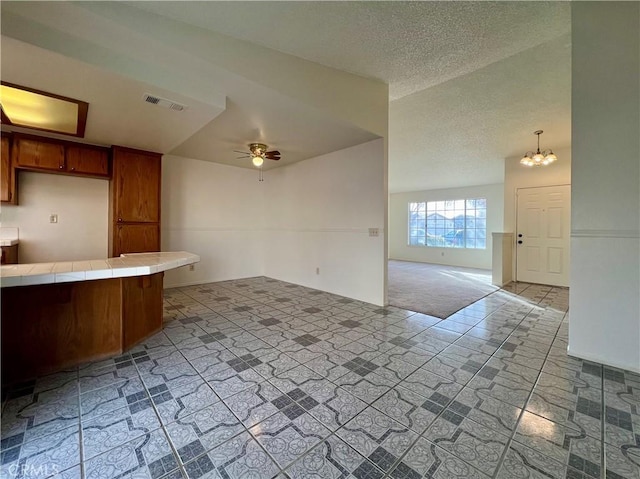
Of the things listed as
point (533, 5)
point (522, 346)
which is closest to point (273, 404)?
point (522, 346)

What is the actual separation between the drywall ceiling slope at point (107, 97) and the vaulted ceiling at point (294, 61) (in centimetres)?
1

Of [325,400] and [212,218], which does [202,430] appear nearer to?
[325,400]

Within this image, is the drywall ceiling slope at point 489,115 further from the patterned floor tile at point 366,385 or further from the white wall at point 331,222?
the patterned floor tile at point 366,385

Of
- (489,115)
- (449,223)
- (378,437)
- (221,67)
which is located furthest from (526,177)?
(378,437)

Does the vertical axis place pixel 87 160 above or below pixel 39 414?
above

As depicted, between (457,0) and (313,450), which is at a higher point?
(457,0)

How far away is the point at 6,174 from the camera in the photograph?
3387mm

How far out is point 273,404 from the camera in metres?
1.77

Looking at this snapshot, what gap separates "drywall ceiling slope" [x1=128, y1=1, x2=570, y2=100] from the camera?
2.20 metres

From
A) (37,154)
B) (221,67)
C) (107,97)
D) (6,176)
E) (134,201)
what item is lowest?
(134,201)

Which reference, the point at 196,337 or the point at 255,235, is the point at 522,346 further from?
the point at 255,235

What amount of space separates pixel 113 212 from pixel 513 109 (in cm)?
609

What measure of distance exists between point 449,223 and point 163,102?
30.6 feet

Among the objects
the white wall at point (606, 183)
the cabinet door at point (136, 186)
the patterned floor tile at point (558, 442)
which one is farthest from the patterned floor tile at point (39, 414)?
the white wall at point (606, 183)
